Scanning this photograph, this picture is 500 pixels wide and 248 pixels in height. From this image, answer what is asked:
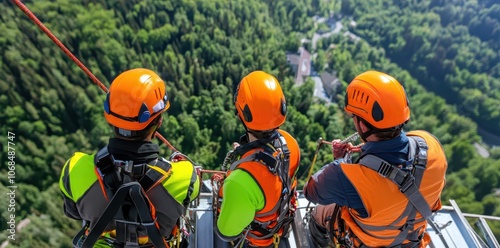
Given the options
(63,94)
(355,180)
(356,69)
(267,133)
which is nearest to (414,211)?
(355,180)

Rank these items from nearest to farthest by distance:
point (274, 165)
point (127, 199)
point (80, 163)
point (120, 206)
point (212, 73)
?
point (120, 206) < point (127, 199) < point (80, 163) < point (274, 165) < point (212, 73)

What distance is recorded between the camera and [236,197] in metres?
2.96

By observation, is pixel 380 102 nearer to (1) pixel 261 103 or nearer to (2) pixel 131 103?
(1) pixel 261 103

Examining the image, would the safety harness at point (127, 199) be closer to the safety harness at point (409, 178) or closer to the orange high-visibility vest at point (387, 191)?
the orange high-visibility vest at point (387, 191)

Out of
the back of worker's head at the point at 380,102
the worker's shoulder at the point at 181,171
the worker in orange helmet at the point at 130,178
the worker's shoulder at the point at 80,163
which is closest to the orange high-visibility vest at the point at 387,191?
the back of worker's head at the point at 380,102

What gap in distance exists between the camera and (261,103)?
315cm

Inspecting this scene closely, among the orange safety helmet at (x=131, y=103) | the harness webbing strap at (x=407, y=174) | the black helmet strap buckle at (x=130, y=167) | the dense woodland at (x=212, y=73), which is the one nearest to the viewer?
the black helmet strap buckle at (x=130, y=167)

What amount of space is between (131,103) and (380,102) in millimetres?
2148

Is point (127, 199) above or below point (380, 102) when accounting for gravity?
below

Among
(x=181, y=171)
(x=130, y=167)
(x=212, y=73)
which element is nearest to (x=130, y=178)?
(x=130, y=167)

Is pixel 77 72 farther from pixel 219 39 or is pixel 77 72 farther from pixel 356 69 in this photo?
pixel 356 69

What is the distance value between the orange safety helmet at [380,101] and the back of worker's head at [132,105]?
1848 millimetres

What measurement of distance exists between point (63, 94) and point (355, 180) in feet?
104

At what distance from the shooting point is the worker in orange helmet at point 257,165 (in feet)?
9.82
